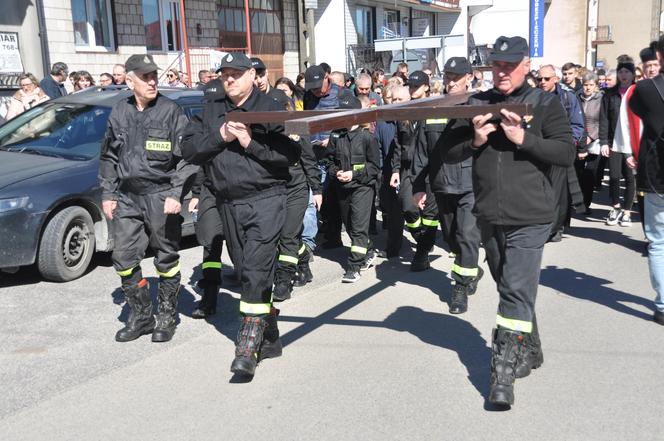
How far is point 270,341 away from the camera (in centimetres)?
519

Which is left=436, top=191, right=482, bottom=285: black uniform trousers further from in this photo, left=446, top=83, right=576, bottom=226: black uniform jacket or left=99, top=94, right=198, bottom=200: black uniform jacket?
left=99, top=94, right=198, bottom=200: black uniform jacket

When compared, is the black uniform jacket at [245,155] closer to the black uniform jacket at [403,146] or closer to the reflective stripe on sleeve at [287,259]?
the reflective stripe on sleeve at [287,259]

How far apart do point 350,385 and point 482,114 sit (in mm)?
1854

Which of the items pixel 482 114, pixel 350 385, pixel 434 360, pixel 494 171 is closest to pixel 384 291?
pixel 434 360

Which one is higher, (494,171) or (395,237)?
(494,171)

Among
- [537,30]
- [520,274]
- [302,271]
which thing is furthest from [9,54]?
[537,30]

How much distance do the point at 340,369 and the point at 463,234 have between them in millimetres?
2056

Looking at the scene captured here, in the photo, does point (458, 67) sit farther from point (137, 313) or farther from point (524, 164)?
point (137, 313)

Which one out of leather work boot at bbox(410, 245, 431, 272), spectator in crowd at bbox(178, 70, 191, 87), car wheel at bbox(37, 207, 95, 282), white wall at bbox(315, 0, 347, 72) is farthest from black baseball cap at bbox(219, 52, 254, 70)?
white wall at bbox(315, 0, 347, 72)

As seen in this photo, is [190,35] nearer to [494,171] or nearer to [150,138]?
[150,138]

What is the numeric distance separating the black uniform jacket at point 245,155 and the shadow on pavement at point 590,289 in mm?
3153

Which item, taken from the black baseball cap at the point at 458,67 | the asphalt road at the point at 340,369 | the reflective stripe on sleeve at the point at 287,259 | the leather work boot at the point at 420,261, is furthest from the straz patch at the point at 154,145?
the leather work boot at the point at 420,261

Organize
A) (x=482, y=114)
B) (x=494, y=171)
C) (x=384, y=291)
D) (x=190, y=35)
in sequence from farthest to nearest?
1. (x=190, y=35)
2. (x=384, y=291)
3. (x=494, y=171)
4. (x=482, y=114)

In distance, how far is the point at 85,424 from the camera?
425cm
